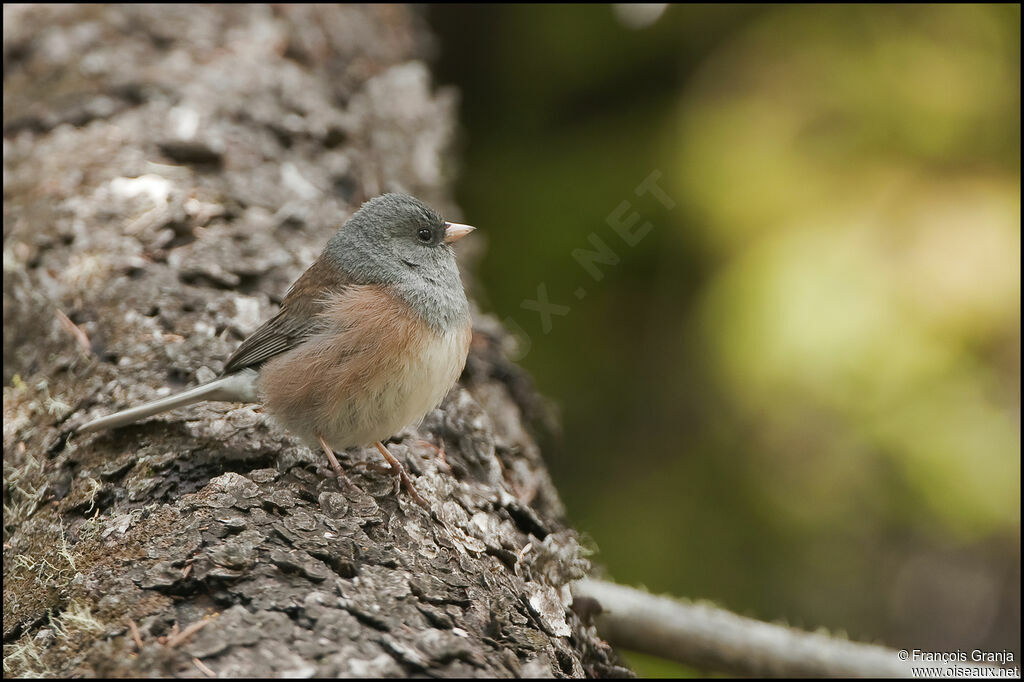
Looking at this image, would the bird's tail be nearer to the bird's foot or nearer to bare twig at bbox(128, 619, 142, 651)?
the bird's foot

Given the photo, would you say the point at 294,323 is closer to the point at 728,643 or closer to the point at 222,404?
the point at 222,404

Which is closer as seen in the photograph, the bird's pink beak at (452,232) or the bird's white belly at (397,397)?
the bird's white belly at (397,397)

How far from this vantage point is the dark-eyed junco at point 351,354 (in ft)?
7.54

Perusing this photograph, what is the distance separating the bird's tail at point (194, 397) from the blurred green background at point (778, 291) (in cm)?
147

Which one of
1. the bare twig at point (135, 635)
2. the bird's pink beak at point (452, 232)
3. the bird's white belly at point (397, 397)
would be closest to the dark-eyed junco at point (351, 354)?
the bird's white belly at point (397, 397)

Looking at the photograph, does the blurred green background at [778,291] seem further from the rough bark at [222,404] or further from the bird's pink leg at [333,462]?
the bird's pink leg at [333,462]

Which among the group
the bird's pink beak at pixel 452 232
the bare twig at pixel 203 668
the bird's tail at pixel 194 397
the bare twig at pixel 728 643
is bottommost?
the bird's tail at pixel 194 397

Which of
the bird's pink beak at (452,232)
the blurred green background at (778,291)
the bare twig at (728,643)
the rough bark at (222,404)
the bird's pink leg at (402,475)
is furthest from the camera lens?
the blurred green background at (778,291)

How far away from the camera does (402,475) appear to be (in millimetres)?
2215

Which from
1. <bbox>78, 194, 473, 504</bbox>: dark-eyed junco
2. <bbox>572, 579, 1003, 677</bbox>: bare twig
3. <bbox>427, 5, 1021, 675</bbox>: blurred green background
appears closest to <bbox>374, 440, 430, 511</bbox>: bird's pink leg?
<bbox>78, 194, 473, 504</bbox>: dark-eyed junco

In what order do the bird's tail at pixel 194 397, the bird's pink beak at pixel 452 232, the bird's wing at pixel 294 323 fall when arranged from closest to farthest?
the bird's tail at pixel 194 397
the bird's wing at pixel 294 323
the bird's pink beak at pixel 452 232

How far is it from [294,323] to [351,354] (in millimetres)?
232

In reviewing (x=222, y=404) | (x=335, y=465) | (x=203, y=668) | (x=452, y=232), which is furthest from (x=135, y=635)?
(x=452, y=232)

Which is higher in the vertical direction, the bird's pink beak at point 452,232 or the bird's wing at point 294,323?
the bird's pink beak at point 452,232
